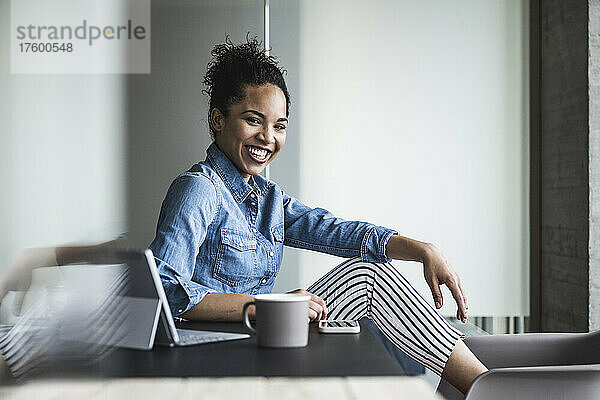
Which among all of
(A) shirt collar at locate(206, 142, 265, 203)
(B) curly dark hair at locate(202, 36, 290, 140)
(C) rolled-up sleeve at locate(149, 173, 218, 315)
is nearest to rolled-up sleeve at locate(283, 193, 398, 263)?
A: (A) shirt collar at locate(206, 142, 265, 203)

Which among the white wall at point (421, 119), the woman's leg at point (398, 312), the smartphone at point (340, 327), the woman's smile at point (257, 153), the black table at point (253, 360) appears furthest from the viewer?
the white wall at point (421, 119)

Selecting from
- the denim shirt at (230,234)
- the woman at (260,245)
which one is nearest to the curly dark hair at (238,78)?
the woman at (260,245)

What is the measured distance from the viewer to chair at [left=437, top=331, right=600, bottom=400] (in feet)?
3.28

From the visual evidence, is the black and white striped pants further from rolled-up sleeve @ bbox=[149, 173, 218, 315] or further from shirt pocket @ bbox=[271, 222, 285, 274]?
rolled-up sleeve @ bbox=[149, 173, 218, 315]

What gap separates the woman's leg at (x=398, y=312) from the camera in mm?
1130

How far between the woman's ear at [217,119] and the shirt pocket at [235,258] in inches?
11.0

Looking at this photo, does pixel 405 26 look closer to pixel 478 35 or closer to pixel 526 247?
pixel 478 35

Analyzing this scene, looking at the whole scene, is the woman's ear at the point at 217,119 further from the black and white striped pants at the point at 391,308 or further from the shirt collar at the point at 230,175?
the black and white striped pants at the point at 391,308

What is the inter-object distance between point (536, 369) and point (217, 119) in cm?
76

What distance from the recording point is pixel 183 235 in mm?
985

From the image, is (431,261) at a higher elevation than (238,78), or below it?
below

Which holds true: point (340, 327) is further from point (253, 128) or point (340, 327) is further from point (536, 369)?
point (253, 128)

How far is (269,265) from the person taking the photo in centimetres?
127

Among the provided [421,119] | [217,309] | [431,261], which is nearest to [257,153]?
[431,261]
